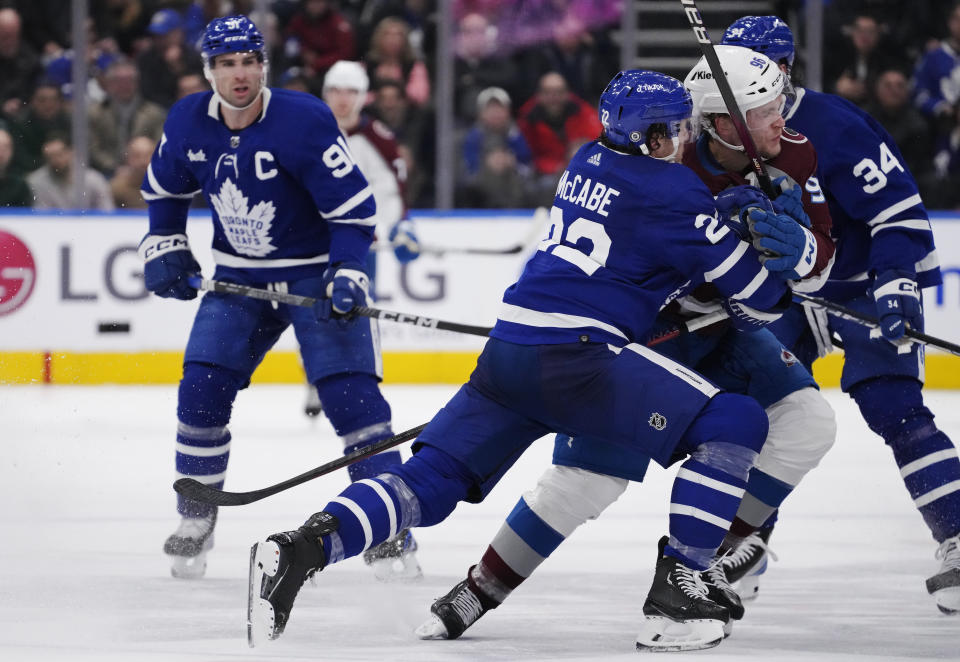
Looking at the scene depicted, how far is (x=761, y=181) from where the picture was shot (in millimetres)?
3104

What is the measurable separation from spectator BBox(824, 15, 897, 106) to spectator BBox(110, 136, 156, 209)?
10.3 feet

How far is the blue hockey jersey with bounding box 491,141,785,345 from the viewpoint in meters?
2.81

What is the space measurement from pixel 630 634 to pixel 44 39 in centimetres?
555

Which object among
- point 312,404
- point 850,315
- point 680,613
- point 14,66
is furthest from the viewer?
point 14,66

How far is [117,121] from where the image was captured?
300 inches

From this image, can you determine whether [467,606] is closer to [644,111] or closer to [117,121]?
[644,111]

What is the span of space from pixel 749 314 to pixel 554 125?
16.1ft

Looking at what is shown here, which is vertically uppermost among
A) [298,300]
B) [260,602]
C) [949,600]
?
[298,300]

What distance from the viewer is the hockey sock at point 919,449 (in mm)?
3391

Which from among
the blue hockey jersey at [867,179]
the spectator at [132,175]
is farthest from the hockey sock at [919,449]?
the spectator at [132,175]

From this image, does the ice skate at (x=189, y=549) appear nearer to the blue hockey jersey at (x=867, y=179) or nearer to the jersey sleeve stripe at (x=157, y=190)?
the jersey sleeve stripe at (x=157, y=190)

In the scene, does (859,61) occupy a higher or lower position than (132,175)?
higher

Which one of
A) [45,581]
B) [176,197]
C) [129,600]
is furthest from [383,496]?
[176,197]

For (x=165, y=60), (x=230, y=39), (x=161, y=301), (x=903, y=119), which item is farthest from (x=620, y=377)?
(x=165, y=60)
